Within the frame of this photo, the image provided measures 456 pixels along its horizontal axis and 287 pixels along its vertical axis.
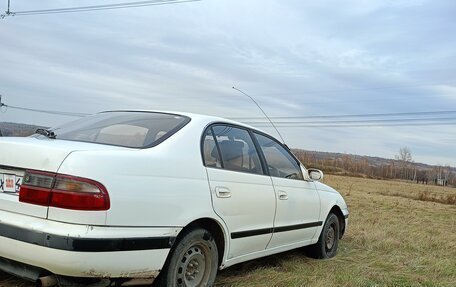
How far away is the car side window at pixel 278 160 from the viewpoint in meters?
4.84

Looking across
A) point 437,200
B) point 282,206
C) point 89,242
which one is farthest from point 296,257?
point 437,200

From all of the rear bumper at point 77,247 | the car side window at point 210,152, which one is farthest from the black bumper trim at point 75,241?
the car side window at point 210,152

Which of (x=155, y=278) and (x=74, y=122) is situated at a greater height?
(x=74, y=122)

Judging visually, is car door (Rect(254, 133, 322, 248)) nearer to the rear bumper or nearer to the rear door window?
the rear door window

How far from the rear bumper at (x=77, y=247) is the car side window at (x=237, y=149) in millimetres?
1219

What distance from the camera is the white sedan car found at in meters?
2.89

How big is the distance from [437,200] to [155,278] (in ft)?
93.9

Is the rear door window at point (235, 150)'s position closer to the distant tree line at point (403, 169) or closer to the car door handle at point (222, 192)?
the car door handle at point (222, 192)

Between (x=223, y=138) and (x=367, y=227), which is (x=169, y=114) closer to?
(x=223, y=138)

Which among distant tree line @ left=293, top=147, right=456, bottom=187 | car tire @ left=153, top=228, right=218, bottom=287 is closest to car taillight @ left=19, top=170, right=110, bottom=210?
car tire @ left=153, top=228, right=218, bottom=287

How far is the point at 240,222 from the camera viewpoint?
3988mm

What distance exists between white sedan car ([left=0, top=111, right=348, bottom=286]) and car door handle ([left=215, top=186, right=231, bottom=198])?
1 centimetres

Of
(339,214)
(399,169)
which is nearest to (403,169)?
(399,169)

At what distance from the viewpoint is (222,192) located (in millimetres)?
3799
